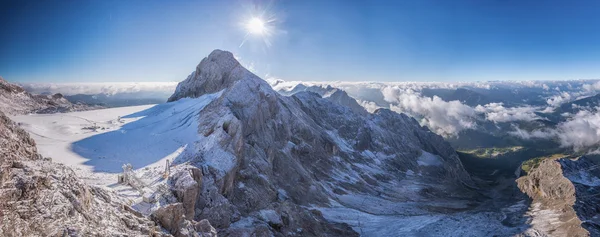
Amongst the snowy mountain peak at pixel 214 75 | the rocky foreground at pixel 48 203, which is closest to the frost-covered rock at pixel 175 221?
the rocky foreground at pixel 48 203

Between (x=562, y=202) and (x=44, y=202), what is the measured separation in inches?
7973

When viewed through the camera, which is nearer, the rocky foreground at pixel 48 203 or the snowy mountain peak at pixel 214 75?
the rocky foreground at pixel 48 203

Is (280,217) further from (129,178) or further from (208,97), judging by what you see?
(208,97)

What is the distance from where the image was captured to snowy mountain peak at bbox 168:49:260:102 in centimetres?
12100

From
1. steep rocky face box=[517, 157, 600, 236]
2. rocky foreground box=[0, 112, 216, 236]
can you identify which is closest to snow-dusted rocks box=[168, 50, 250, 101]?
rocky foreground box=[0, 112, 216, 236]

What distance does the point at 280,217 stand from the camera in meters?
74.9

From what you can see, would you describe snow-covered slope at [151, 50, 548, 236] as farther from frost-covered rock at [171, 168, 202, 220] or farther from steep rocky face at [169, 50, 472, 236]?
frost-covered rock at [171, 168, 202, 220]

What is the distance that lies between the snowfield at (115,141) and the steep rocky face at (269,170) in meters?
5.36

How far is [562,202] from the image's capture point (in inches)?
6078

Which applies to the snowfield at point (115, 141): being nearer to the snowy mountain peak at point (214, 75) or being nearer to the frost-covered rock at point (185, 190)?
the frost-covered rock at point (185, 190)

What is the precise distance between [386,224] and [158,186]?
90107 millimetres

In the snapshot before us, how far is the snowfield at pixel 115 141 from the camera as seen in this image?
47.2 m

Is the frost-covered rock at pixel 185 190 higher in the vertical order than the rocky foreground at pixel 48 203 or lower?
lower

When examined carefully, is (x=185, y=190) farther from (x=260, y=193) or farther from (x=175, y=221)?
(x=260, y=193)
